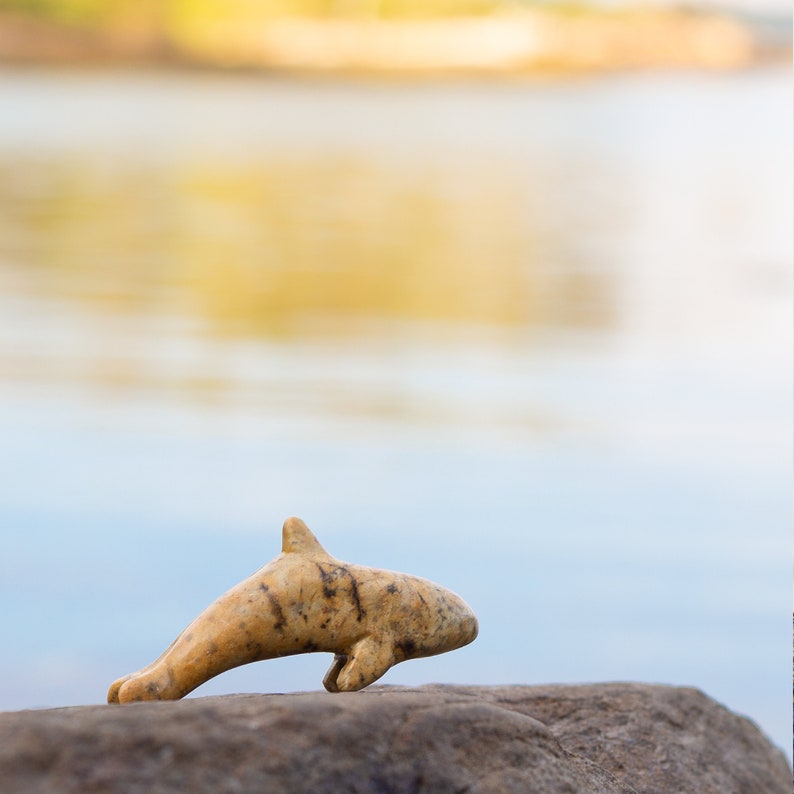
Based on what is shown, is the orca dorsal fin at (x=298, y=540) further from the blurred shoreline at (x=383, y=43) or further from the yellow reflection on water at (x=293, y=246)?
the blurred shoreline at (x=383, y=43)

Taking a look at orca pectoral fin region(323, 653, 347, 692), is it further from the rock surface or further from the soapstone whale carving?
the rock surface

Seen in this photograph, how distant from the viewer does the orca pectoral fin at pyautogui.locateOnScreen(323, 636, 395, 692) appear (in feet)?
4.33

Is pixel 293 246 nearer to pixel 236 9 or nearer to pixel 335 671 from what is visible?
pixel 335 671

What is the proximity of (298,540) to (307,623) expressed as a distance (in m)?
0.08

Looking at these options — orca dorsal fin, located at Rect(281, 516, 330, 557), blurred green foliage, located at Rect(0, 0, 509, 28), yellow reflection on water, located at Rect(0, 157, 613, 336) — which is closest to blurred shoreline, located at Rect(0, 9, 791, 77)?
blurred green foliage, located at Rect(0, 0, 509, 28)

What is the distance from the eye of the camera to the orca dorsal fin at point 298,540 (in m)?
1.35

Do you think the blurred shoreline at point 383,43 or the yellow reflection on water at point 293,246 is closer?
the yellow reflection on water at point 293,246

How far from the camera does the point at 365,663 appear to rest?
132 cm

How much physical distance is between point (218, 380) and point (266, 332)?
742 mm

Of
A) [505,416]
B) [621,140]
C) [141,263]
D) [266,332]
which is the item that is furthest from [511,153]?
[505,416]

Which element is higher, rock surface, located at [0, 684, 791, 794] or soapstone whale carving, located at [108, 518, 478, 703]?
soapstone whale carving, located at [108, 518, 478, 703]

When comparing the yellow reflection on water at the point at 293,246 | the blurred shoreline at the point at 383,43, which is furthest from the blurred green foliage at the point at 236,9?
the yellow reflection on water at the point at 293,246

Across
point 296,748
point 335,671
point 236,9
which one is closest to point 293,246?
point 335,671

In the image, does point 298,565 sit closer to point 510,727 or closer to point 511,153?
point 510,727
